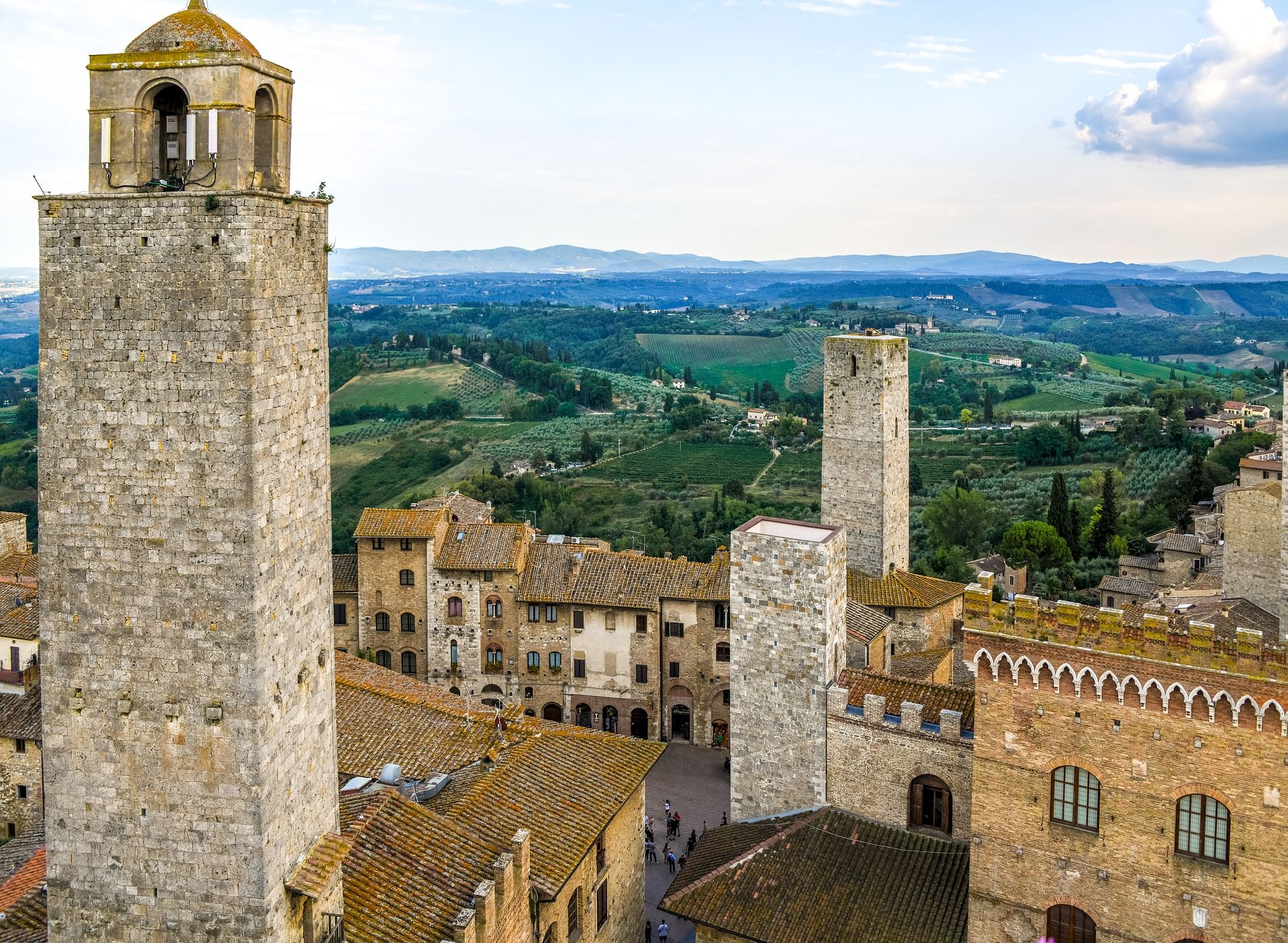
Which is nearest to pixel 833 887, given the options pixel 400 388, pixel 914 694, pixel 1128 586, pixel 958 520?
pixel 914 694

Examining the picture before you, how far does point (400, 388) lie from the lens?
131 metres

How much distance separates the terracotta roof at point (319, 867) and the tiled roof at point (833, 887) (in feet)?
26.6

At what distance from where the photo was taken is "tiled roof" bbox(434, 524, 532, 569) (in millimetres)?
39312

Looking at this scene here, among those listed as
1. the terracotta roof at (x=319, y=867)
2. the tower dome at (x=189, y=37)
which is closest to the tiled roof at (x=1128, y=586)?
the terracotta roof at (x=319, y=867)

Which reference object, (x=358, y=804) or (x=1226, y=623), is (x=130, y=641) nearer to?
(x=358, y=804)

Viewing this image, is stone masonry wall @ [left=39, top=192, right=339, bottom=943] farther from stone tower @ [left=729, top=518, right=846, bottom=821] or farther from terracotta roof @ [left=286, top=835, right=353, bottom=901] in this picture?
stone tower @ [left=729, top=518, right=846, bottom=821]

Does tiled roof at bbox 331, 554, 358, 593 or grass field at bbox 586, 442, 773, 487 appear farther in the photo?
grass field at bbox 586, 442, 773, 487

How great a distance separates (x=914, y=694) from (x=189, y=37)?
16.7 meters

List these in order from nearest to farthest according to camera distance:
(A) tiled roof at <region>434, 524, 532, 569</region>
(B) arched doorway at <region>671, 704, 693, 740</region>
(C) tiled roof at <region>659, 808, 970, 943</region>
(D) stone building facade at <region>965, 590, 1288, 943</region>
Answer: (D) stone building facade at <region>965, 590, 1288, 943</region>, (C) tiled roof at <region>659, 808, 970, 943</region>, (B) arched doorway at <region>671, 704, 693, 740</region>, (A) tiled roof at <region>434, 524, 532, 569</region>

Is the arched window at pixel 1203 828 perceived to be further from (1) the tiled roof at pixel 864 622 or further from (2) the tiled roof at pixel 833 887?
(1) the tiled roof at pixel 864 622

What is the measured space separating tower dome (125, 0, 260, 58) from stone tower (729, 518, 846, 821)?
13792 mm

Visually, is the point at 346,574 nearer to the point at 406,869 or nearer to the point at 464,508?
the point at 464,508

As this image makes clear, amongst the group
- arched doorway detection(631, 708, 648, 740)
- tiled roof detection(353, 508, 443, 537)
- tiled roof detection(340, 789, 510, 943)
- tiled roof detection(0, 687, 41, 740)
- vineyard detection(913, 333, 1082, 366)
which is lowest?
Result: arched doorway detection(631, 708, 648, 740)

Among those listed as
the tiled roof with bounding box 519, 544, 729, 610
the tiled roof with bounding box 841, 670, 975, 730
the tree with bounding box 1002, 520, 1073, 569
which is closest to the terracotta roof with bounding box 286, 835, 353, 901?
the tiled roof with bounding box 841, 670, 975, 730
